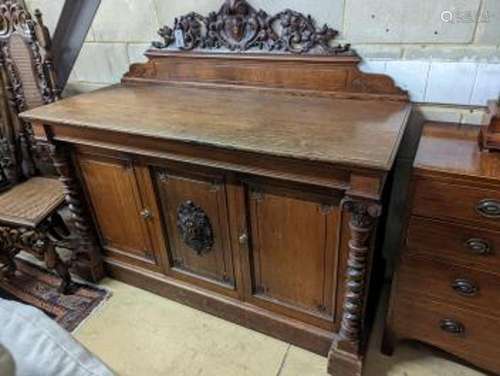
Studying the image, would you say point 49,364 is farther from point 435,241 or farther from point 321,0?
point 321,0

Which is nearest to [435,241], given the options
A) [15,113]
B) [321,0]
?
[321,0]

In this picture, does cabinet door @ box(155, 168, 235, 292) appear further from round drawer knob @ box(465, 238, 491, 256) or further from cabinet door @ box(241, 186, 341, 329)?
round drawer knob @ box(465, 238, 491, 256)

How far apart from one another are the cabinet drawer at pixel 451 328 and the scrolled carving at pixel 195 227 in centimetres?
73

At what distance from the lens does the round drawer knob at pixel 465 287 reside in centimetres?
115

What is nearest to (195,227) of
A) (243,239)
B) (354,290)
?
(243,239)

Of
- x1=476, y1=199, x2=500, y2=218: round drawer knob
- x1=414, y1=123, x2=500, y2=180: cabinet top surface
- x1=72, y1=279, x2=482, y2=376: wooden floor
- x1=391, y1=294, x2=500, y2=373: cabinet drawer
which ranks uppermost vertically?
x1=414, y1=123, x2=500, y2=180: cabinet top surface

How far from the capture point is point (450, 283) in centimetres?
118

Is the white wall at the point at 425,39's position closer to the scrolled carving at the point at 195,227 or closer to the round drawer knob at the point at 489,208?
the round drawer knob at the point at 489,208

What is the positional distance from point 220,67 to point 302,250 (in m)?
0.87

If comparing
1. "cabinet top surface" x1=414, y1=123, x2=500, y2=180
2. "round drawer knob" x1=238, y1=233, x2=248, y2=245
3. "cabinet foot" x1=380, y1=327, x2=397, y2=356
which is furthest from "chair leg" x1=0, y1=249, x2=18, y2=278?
"cabinet top surface" x1=414, y1=123, x2=500, y2=180

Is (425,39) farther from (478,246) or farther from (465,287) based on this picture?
(465,287)

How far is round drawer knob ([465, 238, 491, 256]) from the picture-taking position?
41.7 inches

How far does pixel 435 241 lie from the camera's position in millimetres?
1127

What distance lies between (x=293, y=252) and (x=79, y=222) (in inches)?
41.0
